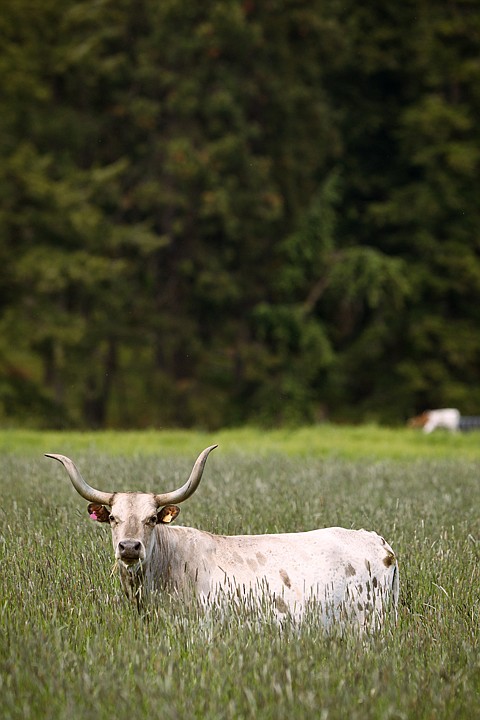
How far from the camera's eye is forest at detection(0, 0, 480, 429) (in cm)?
2875

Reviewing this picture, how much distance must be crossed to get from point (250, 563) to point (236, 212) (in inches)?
998

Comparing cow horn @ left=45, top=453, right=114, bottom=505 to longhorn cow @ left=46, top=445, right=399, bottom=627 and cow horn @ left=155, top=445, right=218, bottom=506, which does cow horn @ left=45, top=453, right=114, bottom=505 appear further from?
cow horn @ left=155, top=445, right=218, bottom=506

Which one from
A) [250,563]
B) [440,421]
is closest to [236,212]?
[440,421]

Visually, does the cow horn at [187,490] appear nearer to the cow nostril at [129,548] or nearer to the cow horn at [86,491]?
the cow horn at [86,491]

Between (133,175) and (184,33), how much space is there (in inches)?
165

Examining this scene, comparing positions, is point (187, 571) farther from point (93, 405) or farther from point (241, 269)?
point (241, 269)

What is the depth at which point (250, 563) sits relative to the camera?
685cm

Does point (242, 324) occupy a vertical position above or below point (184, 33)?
below

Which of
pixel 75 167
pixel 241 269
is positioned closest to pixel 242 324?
pixel 241 269

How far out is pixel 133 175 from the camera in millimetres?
32094

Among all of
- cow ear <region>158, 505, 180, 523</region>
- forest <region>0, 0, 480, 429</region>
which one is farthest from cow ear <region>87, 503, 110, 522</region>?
forest <region>0, 0, 480, 429</region>

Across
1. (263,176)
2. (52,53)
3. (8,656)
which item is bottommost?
(8,656)

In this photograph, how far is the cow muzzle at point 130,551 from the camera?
6223 millimetres

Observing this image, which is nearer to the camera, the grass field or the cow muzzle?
the grass field
